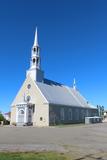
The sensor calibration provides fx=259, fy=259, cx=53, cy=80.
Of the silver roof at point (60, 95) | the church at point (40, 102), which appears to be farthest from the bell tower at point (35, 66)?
the silver roof at point (60, 95)

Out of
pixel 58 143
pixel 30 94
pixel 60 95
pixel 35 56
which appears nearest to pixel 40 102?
pixel 30 94

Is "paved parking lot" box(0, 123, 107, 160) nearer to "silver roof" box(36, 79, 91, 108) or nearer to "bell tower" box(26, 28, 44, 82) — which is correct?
"silver roof" box(36, 79, 91, 108)

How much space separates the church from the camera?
47.5 meters

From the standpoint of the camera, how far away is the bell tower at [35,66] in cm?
5209

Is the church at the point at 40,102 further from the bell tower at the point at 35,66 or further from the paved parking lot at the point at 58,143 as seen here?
the paved parking lot at the point at 58,143

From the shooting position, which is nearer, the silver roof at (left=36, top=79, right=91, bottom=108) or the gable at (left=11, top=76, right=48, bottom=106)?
the gable at (left=11, top=76, right=48, bottom=106)

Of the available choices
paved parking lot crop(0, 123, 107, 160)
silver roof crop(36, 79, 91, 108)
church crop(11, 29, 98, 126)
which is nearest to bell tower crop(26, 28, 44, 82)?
church crop(11, 29, 98, 126)

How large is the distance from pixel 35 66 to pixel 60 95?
8.01 meters

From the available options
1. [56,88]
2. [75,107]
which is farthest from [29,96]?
[75,107]

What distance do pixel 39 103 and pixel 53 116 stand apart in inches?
139

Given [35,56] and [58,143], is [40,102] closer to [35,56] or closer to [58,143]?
[35,56]

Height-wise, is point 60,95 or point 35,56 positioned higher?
point 35,56

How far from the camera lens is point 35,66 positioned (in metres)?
52.8

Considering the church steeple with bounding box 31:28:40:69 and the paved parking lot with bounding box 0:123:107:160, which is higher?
the church steeple with bounding box 31:28:40:69
